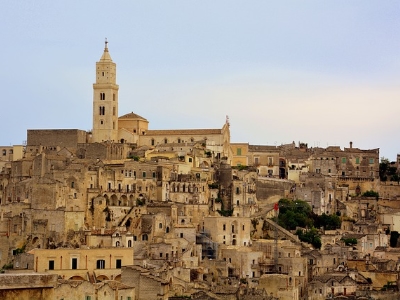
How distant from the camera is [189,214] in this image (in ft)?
177

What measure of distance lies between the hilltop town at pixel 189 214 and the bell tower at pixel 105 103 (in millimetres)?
94

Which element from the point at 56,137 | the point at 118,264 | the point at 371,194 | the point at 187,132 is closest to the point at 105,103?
the point at 56,137

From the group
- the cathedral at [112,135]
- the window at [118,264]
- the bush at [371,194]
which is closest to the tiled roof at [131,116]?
the cathedral at [112,135]

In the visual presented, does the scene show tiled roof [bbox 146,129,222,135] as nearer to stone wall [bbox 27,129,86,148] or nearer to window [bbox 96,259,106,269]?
stone wall [bbox 27,129,86,148]

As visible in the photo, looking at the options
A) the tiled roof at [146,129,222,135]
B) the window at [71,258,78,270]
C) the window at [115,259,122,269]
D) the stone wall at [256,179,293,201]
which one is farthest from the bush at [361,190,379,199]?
the window at [71,258,78,270]

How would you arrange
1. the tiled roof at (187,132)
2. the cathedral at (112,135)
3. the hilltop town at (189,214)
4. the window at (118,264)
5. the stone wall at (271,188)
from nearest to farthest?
the window at (118,264)
the hilltop town at (189,214)
the stone wall at (271,188)
the cathedral at (112,135)
the tiled roof at (187,132)

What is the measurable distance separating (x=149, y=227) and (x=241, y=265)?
5.50m

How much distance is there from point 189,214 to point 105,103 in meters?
14.3

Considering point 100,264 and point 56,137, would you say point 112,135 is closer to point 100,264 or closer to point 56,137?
point 56,137

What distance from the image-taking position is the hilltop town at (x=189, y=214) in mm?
41125

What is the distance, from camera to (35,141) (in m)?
63.0

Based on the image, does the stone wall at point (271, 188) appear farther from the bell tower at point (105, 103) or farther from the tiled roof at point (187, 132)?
the bell tower at point (105, 103)

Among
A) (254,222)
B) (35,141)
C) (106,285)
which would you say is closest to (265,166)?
(254,222)

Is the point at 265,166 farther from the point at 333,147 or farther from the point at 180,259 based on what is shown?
the point at 180,259
